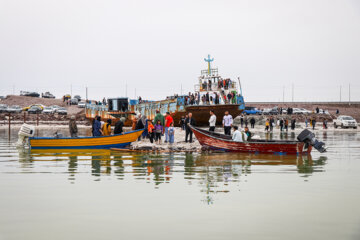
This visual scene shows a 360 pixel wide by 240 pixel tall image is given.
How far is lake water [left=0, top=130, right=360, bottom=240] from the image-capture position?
719 centimetres

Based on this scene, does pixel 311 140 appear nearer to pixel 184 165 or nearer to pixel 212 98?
pixel 184 165

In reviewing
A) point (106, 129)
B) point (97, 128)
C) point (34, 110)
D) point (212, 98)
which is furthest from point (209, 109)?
point (34, 110)

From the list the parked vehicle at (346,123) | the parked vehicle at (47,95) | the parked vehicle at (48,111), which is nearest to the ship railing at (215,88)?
the parked vehicle at (346,123)

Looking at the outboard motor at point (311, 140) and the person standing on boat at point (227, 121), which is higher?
the person standing on boat at point (227, 121)

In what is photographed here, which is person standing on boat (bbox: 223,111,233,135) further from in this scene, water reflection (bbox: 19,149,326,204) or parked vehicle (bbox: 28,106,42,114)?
parked vehicle (bbox: 28,106,42,114)

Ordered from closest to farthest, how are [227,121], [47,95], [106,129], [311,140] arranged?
[311,140], [106,129], [227,121], [47,95]

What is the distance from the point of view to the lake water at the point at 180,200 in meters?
7.19

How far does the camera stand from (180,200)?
366 inches

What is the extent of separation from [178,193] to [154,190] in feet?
2.48

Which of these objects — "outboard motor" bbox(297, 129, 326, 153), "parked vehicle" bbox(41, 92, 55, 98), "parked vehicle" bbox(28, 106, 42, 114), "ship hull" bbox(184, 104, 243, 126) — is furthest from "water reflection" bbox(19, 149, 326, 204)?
"parked vehicle" bbox(41, 92, 55, 98)

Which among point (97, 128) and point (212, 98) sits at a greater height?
point (212, 98)

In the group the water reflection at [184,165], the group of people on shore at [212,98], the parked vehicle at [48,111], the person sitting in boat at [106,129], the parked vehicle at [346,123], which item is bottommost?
the water reflection at [184,165]

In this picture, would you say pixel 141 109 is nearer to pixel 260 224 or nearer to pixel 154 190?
pixel 154 190

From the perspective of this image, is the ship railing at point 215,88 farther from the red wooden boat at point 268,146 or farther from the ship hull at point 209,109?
the red wooden boat at point 268,146
